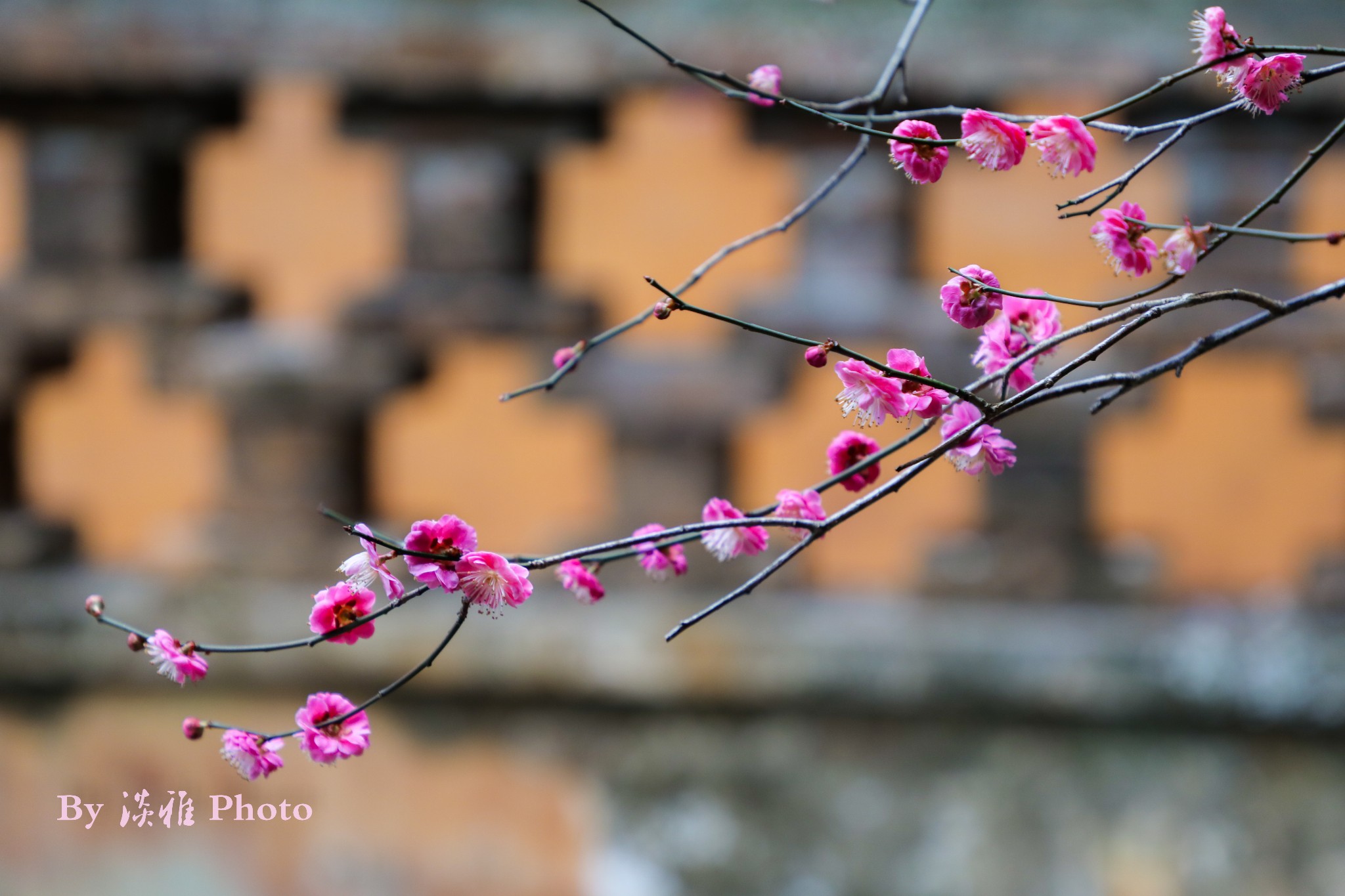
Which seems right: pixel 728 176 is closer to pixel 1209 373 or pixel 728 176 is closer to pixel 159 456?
pixel 1209 373

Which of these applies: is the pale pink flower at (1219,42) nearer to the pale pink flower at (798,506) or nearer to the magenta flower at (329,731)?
the pale pink flower at (798,506)

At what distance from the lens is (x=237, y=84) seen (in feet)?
5.42

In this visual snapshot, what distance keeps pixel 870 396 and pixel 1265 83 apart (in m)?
0.28

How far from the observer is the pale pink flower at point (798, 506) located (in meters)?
0.80

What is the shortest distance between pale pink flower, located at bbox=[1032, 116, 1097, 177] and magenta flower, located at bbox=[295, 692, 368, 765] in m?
0.50

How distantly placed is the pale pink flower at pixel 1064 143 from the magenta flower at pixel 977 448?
0.14m

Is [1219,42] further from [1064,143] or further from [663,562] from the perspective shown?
[663,562]

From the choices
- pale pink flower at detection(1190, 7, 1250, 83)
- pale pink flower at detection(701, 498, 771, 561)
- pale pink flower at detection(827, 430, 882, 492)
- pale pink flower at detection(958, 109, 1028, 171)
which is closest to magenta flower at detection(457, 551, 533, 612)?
pale pink flower at detection(701, 498, 771, 561)

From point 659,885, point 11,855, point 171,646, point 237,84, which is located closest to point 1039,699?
point 659,885

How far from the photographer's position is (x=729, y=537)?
79 cm

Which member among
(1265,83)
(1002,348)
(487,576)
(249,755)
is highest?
(1265,83)

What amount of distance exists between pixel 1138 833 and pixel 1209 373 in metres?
1.05

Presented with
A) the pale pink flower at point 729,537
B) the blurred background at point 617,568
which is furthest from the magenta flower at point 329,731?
the blurred background at point 617,568

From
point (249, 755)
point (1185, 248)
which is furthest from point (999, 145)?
point (249, 755)
